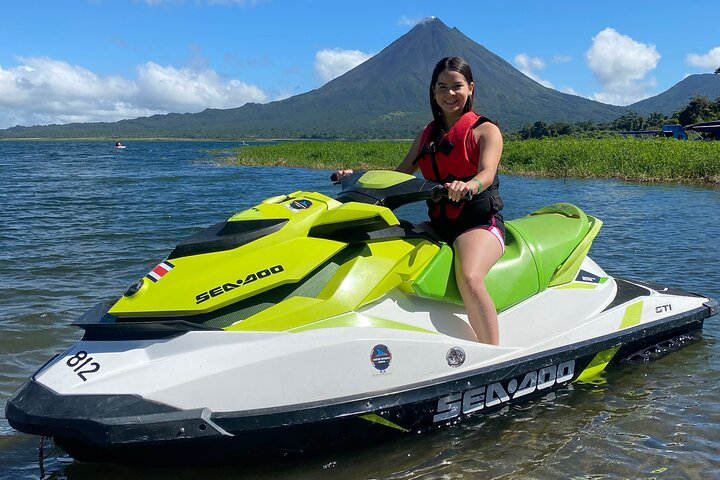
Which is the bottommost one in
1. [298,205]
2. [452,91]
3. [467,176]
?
[298,205]

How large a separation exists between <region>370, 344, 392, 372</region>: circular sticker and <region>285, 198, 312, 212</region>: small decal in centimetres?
78

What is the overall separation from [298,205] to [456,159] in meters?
1.01

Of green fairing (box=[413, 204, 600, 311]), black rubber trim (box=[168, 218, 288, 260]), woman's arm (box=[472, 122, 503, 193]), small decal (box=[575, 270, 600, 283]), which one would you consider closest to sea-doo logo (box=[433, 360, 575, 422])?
green fairing (box=[413, 204, 600, 311])

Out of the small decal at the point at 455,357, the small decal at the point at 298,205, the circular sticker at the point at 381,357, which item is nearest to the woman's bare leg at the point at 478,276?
the small decal at the point at 455,357

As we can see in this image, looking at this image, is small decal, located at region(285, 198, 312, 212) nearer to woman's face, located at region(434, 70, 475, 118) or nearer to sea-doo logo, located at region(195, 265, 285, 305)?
sea-doo logo, located at region(195, 265, 285, 305)

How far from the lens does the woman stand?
323 centimetres

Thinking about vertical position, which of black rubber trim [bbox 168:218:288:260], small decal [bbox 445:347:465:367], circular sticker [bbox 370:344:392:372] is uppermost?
black rubber trim [bbox 168:218:288:260]

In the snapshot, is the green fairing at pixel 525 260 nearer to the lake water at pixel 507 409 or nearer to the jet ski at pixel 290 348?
the jet ski at pixel 290 348

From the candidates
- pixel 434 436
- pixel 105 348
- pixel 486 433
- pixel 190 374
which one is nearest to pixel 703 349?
pixel 486 433

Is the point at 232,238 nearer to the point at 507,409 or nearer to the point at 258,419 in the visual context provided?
the point at 258,419

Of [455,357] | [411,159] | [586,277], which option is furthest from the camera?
[586,277]

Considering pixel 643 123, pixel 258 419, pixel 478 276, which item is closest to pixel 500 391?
pixel 478 276

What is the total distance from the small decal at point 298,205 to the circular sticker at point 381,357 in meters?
0.78

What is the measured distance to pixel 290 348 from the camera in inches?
110
